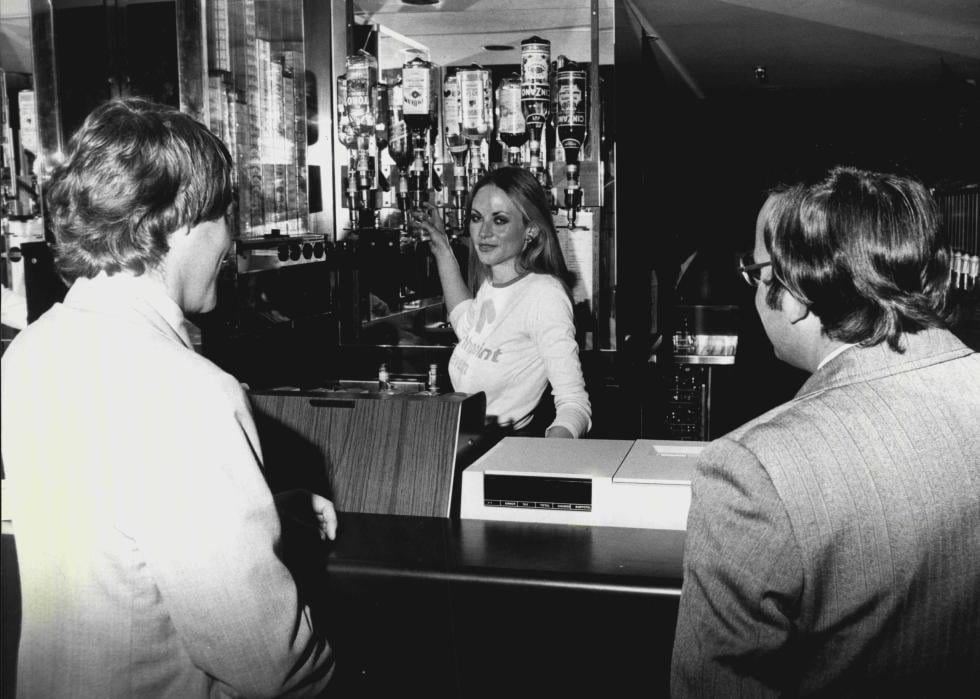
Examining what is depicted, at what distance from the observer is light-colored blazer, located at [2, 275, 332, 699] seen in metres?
1.15

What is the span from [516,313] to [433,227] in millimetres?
856

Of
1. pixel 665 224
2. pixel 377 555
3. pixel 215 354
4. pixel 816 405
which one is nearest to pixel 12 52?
pixel 215 354

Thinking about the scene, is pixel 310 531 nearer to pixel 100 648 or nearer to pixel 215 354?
pixel 100 648

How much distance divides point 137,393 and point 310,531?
2.44 ft

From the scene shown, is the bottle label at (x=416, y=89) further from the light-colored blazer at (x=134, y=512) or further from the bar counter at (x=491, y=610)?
the light-colored blazer at (x=134, y=512)

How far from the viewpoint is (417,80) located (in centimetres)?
331

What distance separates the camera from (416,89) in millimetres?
3314

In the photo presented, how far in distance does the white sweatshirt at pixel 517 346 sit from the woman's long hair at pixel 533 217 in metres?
0.09

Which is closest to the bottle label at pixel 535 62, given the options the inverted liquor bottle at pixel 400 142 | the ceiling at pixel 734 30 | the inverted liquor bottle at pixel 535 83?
the inverted liquor bottle at pixel 535 83

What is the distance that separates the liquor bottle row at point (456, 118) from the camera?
10.9 ft

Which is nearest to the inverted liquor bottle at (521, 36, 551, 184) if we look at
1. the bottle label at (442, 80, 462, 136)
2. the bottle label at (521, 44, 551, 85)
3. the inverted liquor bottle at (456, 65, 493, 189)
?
the bottle label at (521, 44, 551, 85)

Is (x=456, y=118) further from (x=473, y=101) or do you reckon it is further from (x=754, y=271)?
(x=754, y=271)

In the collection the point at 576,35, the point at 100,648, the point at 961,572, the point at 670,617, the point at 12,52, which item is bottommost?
the point at 670,617

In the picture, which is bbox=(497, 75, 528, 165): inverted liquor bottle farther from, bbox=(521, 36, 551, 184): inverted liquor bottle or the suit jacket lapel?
the suit jacket lapel
